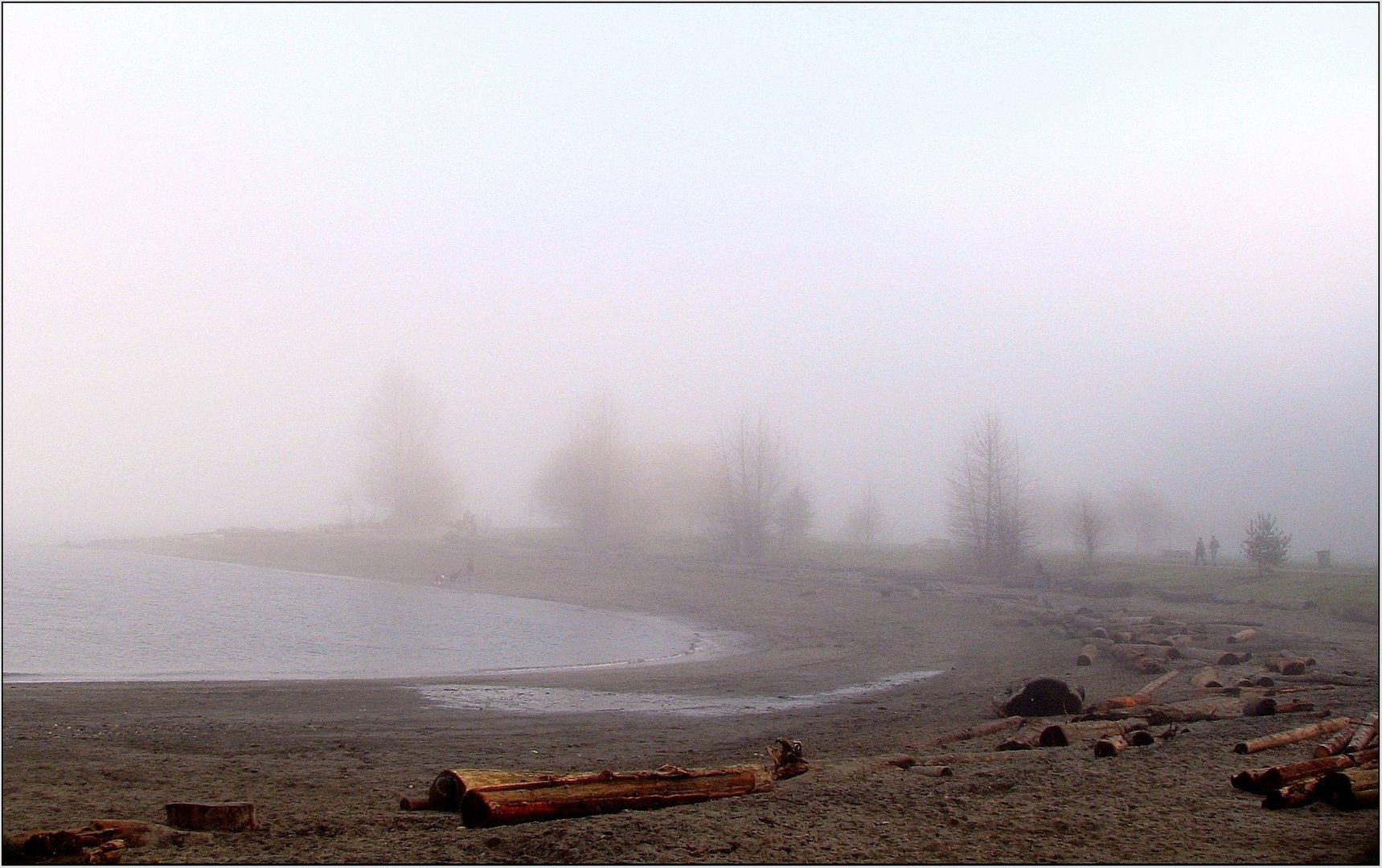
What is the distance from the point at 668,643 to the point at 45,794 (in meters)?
23.7

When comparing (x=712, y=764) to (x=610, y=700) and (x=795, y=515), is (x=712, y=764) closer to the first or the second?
(x=610, y=700)

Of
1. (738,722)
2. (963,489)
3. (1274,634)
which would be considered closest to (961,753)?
(738,722)

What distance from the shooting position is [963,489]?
56.9 meters

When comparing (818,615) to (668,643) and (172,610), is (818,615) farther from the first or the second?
(172,610)

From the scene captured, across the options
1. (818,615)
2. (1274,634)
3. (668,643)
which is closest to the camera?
(1274,634)

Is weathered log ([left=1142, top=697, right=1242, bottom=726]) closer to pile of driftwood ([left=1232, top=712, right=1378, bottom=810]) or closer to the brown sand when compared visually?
the brown sand

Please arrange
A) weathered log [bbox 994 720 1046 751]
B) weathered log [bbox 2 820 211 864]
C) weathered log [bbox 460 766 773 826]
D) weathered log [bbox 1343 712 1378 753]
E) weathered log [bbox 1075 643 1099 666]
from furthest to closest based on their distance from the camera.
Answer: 1. weathered log [bbox 1075 643 1099 666]
2. weathered log [bbox 994 720 1046 751]
3. weathered log [bbox 1343 712 1378 753]
4. weathered log [bbox 460 766 773 826]
5. weathered log [bbox 2 820 211 864]

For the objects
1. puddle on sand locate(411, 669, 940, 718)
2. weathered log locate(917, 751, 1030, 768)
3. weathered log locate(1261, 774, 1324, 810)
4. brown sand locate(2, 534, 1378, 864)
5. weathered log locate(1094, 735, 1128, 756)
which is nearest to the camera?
brown sand locate(2, 534, 1378, 864)

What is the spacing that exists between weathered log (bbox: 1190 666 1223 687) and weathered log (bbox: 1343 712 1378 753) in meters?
5.27

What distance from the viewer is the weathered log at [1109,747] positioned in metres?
10.7

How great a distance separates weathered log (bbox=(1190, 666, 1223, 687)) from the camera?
1678cm

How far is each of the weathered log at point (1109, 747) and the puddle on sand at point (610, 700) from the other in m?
6.75

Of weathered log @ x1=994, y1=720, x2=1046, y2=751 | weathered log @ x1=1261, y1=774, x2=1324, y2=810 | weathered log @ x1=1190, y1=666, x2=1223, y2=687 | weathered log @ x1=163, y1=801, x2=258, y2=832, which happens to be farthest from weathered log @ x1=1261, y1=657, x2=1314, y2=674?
weathered log @ x1=163, y1=801, x2=258, y2=832

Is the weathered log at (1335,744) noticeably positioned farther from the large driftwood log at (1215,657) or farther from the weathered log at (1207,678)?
the large driftwood log at (1215,657)
